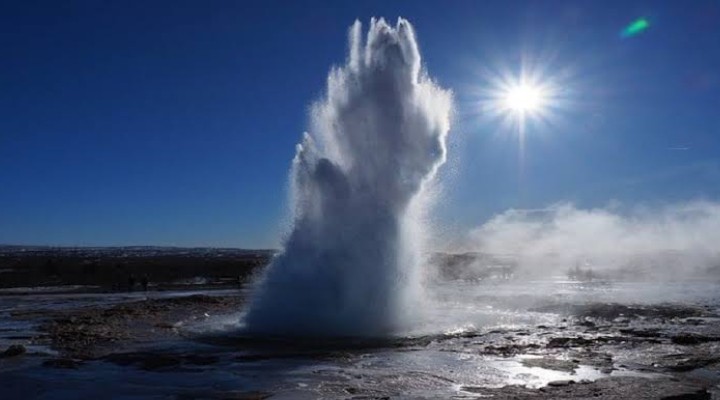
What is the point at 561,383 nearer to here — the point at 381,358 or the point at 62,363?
the point at 381,358

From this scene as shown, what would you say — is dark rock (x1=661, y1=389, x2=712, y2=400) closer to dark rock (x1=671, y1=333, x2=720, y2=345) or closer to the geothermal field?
the geothermal field

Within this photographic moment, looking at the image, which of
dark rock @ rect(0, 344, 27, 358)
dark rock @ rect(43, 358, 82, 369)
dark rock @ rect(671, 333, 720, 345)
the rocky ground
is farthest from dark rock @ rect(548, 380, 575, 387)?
dark rock @ rect(0, 344, 27, 358)

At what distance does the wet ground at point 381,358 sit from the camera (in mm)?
Result: 10109

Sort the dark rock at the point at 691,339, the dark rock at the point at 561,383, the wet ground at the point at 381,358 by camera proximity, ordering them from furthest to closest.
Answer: the dark rock at the point at 691,339 → the dark rock at the point at 561,383 → the wet ground at the point at 381,358

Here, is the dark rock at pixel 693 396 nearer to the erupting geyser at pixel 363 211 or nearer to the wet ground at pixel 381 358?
the wet ground at pixel 381 358

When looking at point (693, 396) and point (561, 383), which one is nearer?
point (693, 396)

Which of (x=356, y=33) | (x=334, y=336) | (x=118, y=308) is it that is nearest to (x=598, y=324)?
(x=334, y=336)

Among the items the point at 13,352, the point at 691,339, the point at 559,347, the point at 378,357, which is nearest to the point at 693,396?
the point at 559,347

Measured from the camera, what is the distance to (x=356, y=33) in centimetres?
1997

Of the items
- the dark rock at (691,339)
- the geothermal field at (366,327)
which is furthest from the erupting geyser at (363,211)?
the dark rock at (691,339)

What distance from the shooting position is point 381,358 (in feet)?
42.6

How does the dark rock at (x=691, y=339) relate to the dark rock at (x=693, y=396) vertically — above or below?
above

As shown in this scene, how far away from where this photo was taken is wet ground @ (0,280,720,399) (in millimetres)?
10109

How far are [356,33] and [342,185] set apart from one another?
15.5 ft
